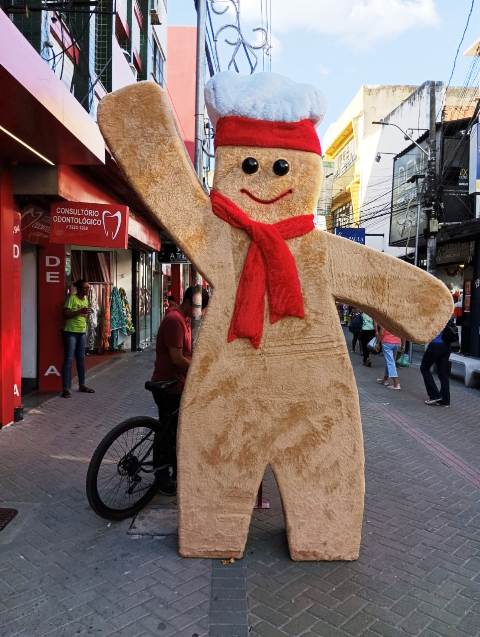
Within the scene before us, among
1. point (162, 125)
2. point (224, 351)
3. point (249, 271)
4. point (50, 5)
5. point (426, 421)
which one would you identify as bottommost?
point (426, 421)

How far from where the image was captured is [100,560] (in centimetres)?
347

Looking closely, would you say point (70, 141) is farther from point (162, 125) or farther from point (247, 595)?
point (247, 595)

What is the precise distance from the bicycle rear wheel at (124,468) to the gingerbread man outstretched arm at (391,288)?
187cm

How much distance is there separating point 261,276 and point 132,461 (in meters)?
1.86

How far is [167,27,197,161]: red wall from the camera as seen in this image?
23688 mm

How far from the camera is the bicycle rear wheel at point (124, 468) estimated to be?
3.87 m

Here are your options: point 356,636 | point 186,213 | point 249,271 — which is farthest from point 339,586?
point 186,213

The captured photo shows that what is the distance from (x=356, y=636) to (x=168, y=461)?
2051 mm

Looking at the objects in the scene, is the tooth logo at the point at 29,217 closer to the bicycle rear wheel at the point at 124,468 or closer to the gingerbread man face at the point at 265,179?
the bicycle rear wheel at the point at 124,468

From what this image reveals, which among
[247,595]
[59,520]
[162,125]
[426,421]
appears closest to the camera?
[247,595]

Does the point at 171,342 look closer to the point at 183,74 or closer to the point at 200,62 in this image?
the point at 200,62

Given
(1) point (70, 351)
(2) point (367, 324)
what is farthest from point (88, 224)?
(2) point (367, 324)

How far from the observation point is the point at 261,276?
11.0 feet

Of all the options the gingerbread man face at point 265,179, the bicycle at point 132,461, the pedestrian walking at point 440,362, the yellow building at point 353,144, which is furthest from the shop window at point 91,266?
the yellow building at point 353,144
